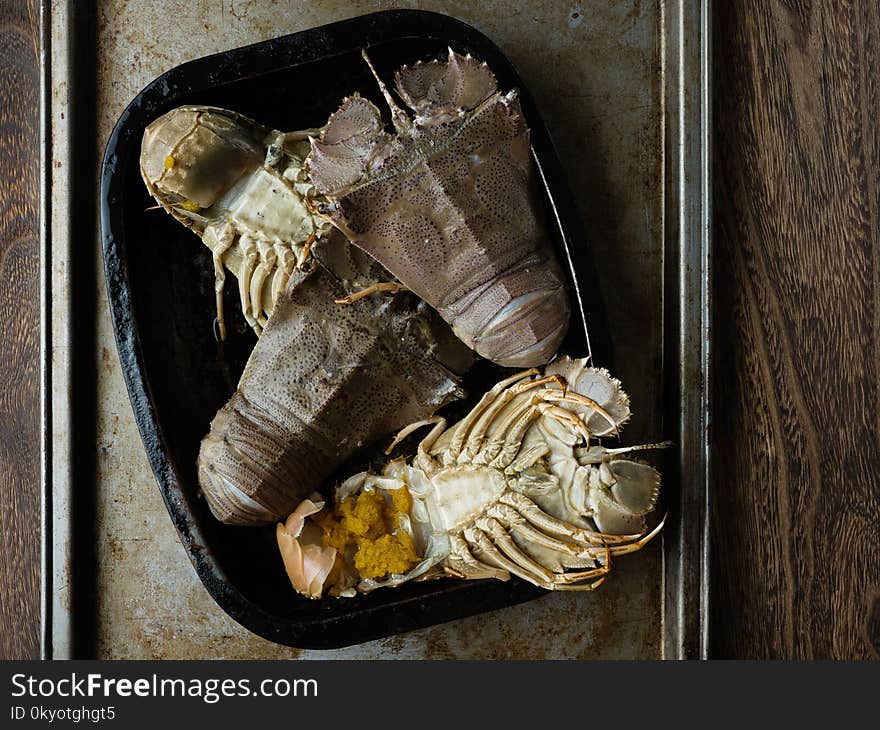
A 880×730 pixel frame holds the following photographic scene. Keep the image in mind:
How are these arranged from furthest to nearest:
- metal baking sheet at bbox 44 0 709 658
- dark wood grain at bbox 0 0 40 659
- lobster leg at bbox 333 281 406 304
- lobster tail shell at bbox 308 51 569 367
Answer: dark wood grain at bbox 0 0 40 659 < metal baking sheet at bbox 44 0 709 658 < lobster leg at bbox 333 281 406 304 < lobster tail shell at bbox 308 51 569 367

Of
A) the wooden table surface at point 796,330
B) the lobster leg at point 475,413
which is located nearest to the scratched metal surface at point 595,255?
the wooden table surface at point 796,330

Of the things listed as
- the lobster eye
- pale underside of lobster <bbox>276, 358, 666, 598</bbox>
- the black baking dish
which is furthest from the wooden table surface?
the lobster eye

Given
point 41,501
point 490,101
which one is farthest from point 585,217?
point 41,501

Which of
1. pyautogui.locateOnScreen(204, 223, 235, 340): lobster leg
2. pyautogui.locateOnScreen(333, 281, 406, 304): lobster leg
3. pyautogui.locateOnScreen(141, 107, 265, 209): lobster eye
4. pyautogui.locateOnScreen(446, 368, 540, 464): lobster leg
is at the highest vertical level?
pyautogui.locateOnScreen(141, 107, 265, 209): lobster eye

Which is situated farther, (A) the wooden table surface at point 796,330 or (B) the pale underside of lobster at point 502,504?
(A) the wooden table surface at point 796,330

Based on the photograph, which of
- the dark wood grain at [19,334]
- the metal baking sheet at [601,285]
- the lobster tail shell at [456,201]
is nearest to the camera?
the lobster tail shell at [456,201]

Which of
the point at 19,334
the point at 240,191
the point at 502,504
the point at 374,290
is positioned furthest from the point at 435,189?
the point at 19,334

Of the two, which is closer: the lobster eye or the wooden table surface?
the lobster eye

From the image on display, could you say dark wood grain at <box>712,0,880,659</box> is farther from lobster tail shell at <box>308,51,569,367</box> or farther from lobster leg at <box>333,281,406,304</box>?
lobster leg at <box>333,281,406,304</box>

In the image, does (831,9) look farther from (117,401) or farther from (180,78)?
(117,401)

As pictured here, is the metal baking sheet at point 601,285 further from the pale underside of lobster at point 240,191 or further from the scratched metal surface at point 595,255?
the pale underside of lobster at point 240,191
